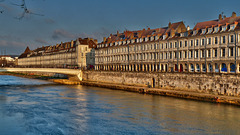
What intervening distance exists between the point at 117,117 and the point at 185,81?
69.9 feet

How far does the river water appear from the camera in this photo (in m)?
24.4

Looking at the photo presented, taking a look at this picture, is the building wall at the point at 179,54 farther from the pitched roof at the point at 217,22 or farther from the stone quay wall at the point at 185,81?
the pitched roof at the point at 217,22

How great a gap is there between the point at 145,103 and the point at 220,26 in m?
20.9

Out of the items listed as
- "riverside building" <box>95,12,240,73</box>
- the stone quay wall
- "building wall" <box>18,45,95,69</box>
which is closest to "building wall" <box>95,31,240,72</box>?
"riverside building" <box>95,12,240,73</box>

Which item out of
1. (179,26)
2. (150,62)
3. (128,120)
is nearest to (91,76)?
(150,62)

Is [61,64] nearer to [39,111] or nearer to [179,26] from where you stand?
[179,26]

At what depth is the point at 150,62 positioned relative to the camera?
6078 cm

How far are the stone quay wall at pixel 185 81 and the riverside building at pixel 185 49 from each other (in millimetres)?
3865

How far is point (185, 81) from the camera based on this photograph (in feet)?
152

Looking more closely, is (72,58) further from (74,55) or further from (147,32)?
(147,32)

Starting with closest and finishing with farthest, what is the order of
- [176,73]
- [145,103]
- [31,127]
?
[31,127]
[145,103]
[176,73]

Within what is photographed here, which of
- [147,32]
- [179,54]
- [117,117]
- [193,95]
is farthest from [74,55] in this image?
[117,117]

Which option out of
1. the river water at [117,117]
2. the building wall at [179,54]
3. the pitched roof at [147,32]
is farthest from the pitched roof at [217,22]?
the river water at [117,117]

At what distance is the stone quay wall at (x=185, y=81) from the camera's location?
39.0 metres
